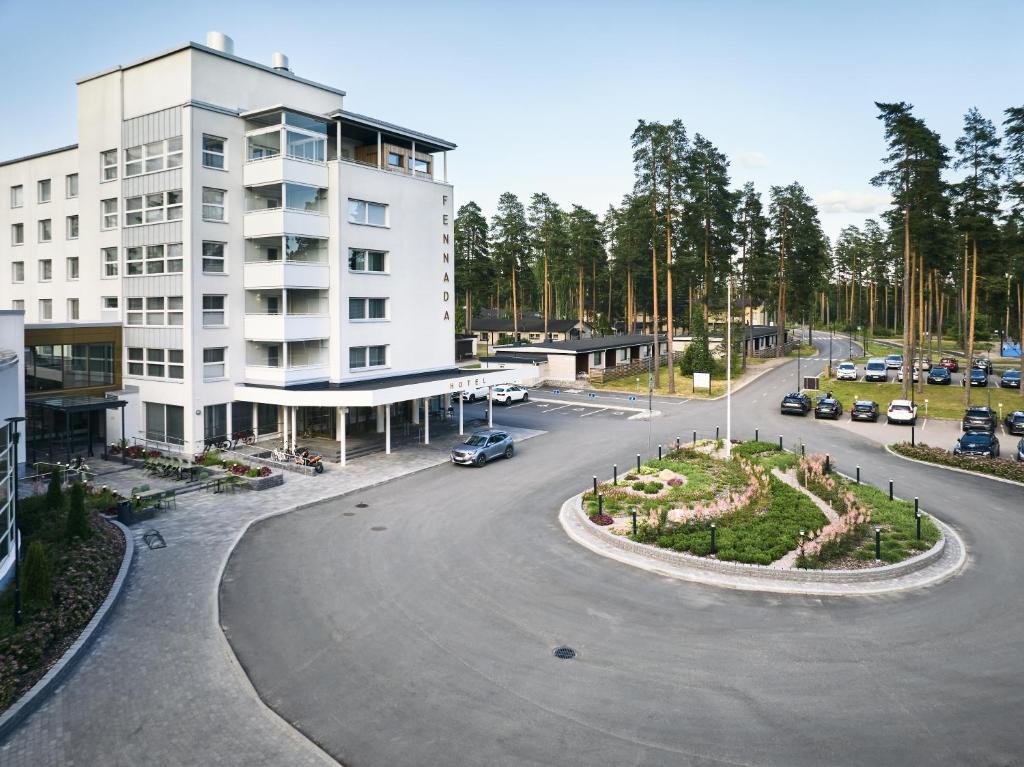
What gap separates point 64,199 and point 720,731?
42938 millimetres

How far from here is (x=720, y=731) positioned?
1140 centimetres

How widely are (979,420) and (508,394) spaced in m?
30.5

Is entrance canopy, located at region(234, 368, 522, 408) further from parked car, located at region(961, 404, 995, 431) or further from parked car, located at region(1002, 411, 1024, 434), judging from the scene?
parked car, located at region(1002, 411, 1024, 434)

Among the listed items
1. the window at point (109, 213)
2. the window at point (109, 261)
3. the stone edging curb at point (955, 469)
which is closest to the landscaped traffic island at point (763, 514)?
the stone edging curb at point (955, 469)

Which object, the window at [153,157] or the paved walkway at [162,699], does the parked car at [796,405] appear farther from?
the window at [153,157]

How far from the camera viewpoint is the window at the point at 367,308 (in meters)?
36.8

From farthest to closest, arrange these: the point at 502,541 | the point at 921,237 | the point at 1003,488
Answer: the point at 921,237 < the point at 1003,488 < the point at 502,541

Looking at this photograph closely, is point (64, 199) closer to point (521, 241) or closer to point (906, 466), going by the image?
point (906, 466)

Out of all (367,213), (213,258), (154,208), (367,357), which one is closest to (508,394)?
(367,357)

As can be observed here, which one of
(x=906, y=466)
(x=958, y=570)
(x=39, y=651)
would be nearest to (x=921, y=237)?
(x=906, y=466)

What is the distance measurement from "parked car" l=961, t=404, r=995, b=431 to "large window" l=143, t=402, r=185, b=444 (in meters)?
42.7

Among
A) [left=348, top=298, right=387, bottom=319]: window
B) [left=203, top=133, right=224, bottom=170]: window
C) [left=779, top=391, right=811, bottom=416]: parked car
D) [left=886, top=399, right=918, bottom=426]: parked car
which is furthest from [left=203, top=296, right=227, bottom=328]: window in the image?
[left=886, top=399, right=918, bottom=426]: parked car

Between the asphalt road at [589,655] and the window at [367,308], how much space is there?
50.3 ft

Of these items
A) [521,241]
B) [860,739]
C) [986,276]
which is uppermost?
[521,241]
